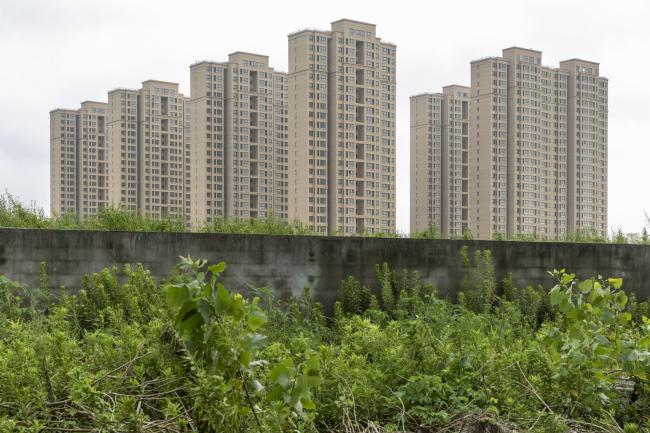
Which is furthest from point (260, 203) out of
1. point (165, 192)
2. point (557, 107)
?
point (557, 107)

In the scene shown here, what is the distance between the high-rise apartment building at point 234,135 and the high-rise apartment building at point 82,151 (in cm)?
998

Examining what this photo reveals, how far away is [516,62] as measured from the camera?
51.8 meters

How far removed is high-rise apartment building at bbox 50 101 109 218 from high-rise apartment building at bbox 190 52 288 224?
9.98 meters

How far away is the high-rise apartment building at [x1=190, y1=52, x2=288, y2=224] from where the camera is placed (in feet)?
163

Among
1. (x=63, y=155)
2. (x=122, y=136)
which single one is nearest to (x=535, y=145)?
(x=122, y=136)

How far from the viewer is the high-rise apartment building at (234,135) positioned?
4972 cm

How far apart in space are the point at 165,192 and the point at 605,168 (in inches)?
1212

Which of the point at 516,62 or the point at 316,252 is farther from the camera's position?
the point at 516,62

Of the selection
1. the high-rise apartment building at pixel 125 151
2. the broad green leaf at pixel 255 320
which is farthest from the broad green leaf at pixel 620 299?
the high-rise apartment building at pixel 125 151

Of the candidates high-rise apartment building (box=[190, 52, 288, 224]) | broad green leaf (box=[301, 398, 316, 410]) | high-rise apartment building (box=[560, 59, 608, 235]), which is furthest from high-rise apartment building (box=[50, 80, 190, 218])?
broad green leaf (box=[301, 398, 316, 410])

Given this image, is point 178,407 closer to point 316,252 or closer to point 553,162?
point 316,252

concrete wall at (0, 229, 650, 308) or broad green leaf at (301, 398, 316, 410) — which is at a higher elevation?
concrete wall at (0, 229, 650, 308)

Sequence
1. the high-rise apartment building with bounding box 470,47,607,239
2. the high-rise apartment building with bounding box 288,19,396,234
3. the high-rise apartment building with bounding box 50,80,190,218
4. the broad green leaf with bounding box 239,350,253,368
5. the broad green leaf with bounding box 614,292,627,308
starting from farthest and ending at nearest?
1. the high-rise apartment building with bounding box 50,80,190,218
2. the high-rise apartment building with bounding box 470,47,607,239
3. the high-rise apartment building with bounding box 288,19,396,234
4. the broad green leaf with bounding box 614,292,627,308
5. the broad green leaf with bounding box 239,350,253,368

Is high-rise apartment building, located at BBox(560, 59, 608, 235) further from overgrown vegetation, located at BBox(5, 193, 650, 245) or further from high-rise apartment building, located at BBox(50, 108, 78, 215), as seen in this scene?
overgrown vegetation, located at BBox(5, 193, 650, 245)
